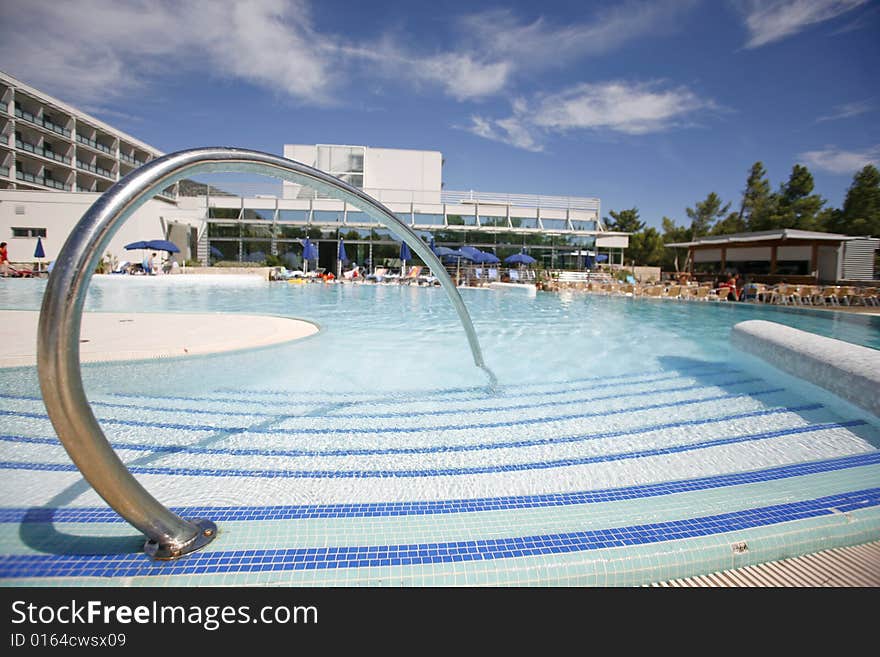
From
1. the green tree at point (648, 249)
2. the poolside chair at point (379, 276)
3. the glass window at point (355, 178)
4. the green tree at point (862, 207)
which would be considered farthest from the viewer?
the green tree at point (648, 249)

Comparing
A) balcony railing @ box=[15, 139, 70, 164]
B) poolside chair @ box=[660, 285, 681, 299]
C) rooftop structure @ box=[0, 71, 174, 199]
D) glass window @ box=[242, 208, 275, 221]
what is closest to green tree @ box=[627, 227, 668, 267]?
poolside chair @ box=[660, 285, 681, 299]

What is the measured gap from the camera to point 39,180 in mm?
34844

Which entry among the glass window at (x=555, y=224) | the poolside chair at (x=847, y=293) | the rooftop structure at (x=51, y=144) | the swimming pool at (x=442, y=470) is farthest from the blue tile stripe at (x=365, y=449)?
the rooftop structure at (x=51, y=144)

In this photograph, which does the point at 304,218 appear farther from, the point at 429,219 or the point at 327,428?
the point at 327,428

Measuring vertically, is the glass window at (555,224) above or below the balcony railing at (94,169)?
below

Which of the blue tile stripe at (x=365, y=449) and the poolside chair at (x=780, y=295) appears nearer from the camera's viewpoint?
the blue tile stripe at (x=365, y=449)

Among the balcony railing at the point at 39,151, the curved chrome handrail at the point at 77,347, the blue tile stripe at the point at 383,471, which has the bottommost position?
the blue tile stripe at the point at 383,471

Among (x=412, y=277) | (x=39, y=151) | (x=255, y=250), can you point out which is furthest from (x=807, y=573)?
(x=39, y=151)

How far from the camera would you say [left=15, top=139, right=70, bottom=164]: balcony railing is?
32963mm

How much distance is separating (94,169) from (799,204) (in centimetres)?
5941

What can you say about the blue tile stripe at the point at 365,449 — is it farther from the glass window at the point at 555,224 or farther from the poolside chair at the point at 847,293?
the glass window at the point at 555,224

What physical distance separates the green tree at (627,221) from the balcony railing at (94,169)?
4854cm

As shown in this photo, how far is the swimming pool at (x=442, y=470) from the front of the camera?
68.7 inches

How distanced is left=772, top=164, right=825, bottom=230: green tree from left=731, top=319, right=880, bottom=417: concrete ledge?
4081 centimetres
